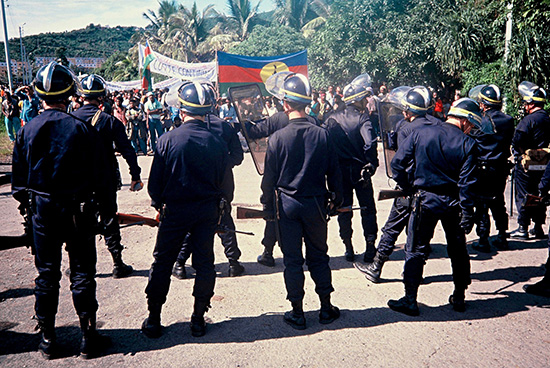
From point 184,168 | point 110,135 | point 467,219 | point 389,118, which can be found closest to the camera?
point 184,168

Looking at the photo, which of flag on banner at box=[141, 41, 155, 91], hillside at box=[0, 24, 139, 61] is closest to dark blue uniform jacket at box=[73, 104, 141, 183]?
flag on banner at box=[141, 41, 155, 91]

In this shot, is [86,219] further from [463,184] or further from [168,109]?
[168,109]

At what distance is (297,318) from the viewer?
4.00m

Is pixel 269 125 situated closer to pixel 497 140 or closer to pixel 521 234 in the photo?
pixel 497 140

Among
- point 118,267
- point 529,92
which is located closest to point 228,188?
point 118,267

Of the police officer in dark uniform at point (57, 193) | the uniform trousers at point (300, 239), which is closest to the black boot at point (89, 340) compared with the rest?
the police officer in dark uniform at point (57, 193)

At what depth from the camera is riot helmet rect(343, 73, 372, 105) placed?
5434mm

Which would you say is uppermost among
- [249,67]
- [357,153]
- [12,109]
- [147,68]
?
A: [147,68]

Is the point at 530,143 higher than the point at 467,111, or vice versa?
the point at 467,111

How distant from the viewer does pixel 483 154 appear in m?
5.83

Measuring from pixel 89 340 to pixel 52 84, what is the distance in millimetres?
1950

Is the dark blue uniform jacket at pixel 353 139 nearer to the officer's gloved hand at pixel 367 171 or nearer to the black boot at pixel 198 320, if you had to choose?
the officer's gloved hand at pixel 367 171

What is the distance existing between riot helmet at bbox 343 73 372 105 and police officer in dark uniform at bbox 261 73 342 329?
151cm

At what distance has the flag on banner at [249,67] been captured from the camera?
1516 centimetres
